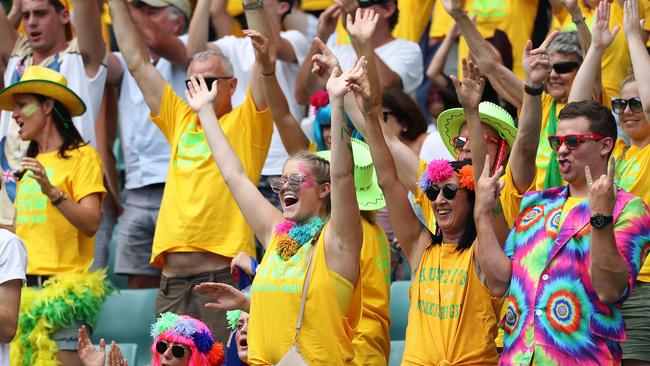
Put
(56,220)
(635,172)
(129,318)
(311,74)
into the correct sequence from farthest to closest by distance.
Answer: (311,74) < (129,318) < (56,220) < (635,172)

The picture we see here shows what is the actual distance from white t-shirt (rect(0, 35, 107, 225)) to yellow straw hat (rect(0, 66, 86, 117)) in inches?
17.3

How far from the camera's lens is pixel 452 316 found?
221 inches

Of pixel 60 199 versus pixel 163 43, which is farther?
pixel 163 43

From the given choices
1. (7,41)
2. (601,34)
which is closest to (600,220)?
(601,34)

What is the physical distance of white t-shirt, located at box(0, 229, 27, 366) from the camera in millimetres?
5738

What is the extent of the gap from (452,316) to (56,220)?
3002mm

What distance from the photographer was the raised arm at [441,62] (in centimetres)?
920

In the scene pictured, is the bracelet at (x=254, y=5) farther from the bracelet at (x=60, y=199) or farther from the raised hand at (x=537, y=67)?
the raised hand at (x=537, y=67)

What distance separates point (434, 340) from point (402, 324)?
2.17 metres

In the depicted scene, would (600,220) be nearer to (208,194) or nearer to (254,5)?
(254,5)

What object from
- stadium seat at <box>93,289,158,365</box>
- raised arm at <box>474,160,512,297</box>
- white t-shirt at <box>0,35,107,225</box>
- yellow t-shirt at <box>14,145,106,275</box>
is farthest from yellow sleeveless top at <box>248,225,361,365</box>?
white t-shirt at <box>0,35,107,225</box>

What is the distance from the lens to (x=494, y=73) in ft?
22.6

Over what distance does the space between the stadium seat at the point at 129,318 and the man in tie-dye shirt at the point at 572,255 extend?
3.15m

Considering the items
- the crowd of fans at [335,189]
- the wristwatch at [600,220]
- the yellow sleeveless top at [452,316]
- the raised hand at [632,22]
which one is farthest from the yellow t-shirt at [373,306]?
the raised hand at [632,22]
